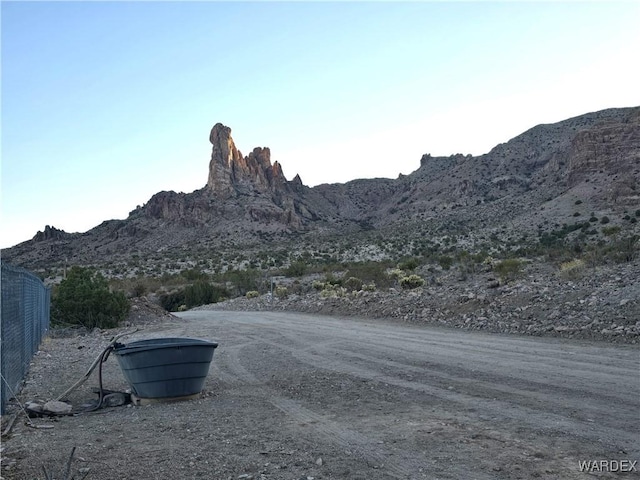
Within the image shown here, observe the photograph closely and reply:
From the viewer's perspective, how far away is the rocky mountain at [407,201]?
73.9 meters

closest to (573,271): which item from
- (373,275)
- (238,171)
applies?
(373,275)

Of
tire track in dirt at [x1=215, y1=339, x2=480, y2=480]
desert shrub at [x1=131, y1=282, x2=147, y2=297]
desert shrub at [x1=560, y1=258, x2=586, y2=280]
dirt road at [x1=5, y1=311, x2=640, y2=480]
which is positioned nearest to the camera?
tire track in dirt at [x1=215, y1=339, x2=480, y2=480]

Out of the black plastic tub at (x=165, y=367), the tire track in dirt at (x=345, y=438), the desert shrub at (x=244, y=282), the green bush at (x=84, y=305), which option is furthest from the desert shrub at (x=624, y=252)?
the desert shrub at (x=244, y=282)

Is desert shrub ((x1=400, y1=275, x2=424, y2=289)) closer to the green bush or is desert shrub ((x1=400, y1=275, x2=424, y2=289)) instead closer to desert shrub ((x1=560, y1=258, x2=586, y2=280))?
desert shrub ((x1=560, y1=258, x2=586, y2=280))

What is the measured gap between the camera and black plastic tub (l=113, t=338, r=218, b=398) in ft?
28.5

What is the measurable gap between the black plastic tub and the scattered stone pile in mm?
10202

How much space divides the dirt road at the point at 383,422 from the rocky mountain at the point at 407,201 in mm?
56620

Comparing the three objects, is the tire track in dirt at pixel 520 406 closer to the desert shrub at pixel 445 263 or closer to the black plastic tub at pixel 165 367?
the black plastic tub at pixel 165 367

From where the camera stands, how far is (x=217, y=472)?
18.3ft

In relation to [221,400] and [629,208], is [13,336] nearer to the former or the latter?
[221,400]

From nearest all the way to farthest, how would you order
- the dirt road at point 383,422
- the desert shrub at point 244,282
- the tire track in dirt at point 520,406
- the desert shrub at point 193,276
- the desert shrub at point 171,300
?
the dirt road at point 383,422
the tire track in dirt at point 520,406
the desert shrub at point 171,300
the desert shrub at point 244,282
the desert shrub at point 193,276

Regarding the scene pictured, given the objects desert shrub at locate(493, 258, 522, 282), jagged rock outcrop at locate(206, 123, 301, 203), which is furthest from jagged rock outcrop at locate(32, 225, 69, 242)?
desert shrub at locate(493, 258, 522, 282)

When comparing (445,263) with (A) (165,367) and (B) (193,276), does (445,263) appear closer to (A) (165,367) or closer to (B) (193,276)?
(B) (193,276)

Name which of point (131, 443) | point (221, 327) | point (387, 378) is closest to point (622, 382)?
point (387, 378)
